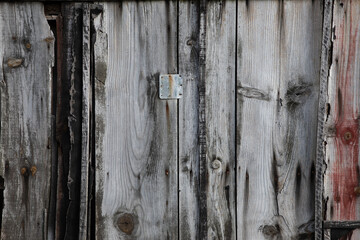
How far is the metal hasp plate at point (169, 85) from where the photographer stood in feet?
6.56

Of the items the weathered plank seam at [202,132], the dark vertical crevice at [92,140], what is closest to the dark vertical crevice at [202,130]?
the weathered plank seam at [202,132]

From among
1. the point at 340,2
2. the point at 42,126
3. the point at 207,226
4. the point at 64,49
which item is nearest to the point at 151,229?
the point at 207,226

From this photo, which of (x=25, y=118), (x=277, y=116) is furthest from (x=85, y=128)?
(x=277, y=116)

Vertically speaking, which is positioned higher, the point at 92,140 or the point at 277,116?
the point at 277,116

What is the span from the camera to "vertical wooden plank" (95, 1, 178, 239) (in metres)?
2.00

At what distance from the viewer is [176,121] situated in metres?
2.02

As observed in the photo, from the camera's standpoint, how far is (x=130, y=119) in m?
2.01

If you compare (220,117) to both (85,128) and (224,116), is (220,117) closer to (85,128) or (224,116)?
(224,116)

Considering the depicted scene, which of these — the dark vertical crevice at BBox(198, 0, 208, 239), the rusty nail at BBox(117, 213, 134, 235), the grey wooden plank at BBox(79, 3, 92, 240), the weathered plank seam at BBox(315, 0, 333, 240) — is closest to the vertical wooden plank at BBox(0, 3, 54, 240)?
the grey wooden plank at BBox(79, 3, 92, 240)

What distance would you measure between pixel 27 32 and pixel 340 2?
1.53 m

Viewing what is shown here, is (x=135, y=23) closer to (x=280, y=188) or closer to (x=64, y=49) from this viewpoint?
(x=64, y=49)

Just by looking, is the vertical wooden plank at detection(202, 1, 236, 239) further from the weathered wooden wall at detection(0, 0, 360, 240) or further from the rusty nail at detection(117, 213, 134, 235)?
the rusty nail at detection(117, 213, 134, 235)

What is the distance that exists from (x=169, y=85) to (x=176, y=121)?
0.18 m

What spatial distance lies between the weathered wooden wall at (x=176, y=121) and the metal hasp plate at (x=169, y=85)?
3 centimetres
